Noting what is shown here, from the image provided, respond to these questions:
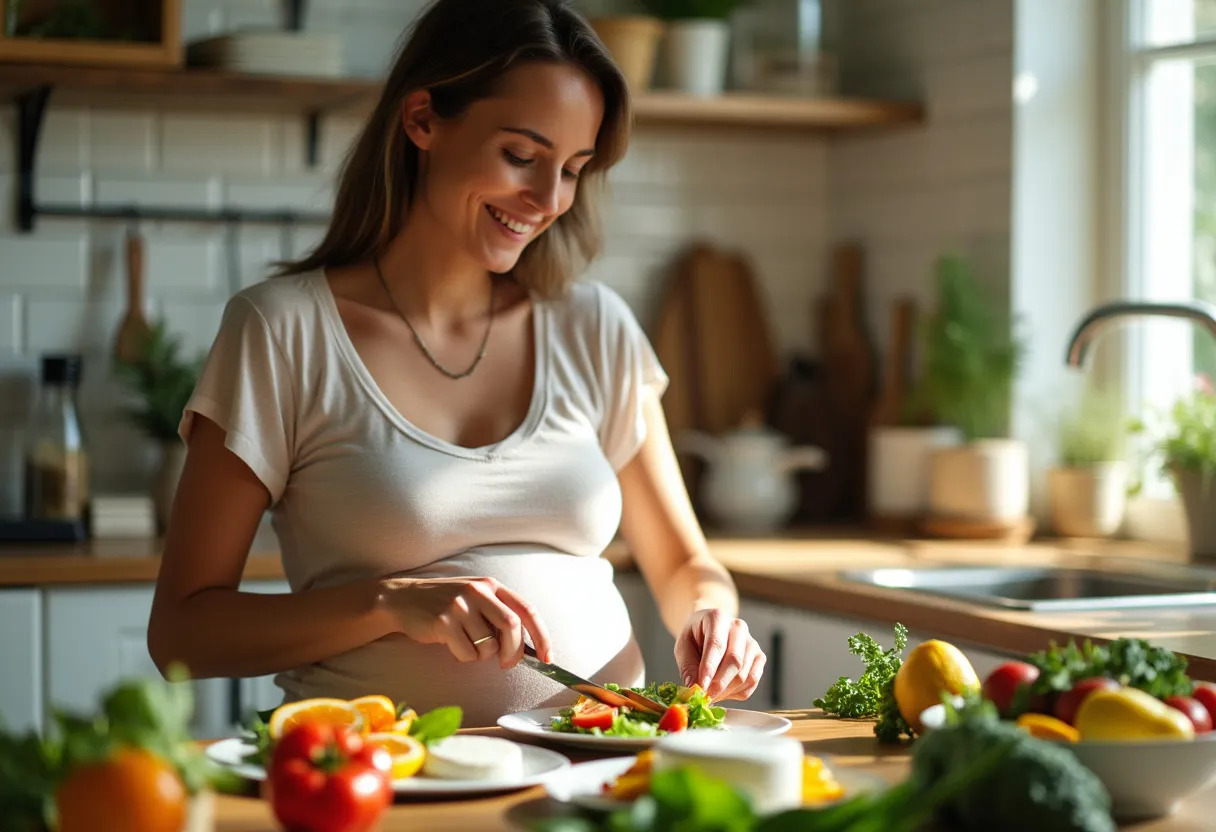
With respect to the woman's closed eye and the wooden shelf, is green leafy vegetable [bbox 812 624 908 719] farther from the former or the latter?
the wooden shelf

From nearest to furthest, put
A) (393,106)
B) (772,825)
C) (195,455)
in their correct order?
(772,825) < (195,455) < (393,106)

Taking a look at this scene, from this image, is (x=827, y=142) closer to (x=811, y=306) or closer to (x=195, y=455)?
(x=811, y=306)

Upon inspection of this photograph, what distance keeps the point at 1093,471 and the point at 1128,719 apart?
6.21ft

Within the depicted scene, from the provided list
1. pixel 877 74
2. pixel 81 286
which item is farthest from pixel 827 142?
pixel 81 286

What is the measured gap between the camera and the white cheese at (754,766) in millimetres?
1091

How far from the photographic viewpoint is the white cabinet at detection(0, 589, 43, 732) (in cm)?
262

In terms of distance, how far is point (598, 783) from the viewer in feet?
4.07

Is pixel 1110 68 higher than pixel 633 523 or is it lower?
higher

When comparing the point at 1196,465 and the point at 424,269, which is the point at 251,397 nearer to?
the point at 424,269

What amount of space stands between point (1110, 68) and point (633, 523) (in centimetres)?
158

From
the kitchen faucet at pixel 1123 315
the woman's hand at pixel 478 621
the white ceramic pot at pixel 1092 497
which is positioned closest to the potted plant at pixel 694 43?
the white ceramic pot at pixel 1092 497

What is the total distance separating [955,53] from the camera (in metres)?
3.30

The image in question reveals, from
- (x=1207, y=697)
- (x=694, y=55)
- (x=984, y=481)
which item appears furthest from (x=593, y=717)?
(x=694, y=55)

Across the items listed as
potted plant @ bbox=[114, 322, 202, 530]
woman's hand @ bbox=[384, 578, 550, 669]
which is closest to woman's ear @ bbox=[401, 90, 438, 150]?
woman's hand @ bbox=[384, 578, 550, 669]
